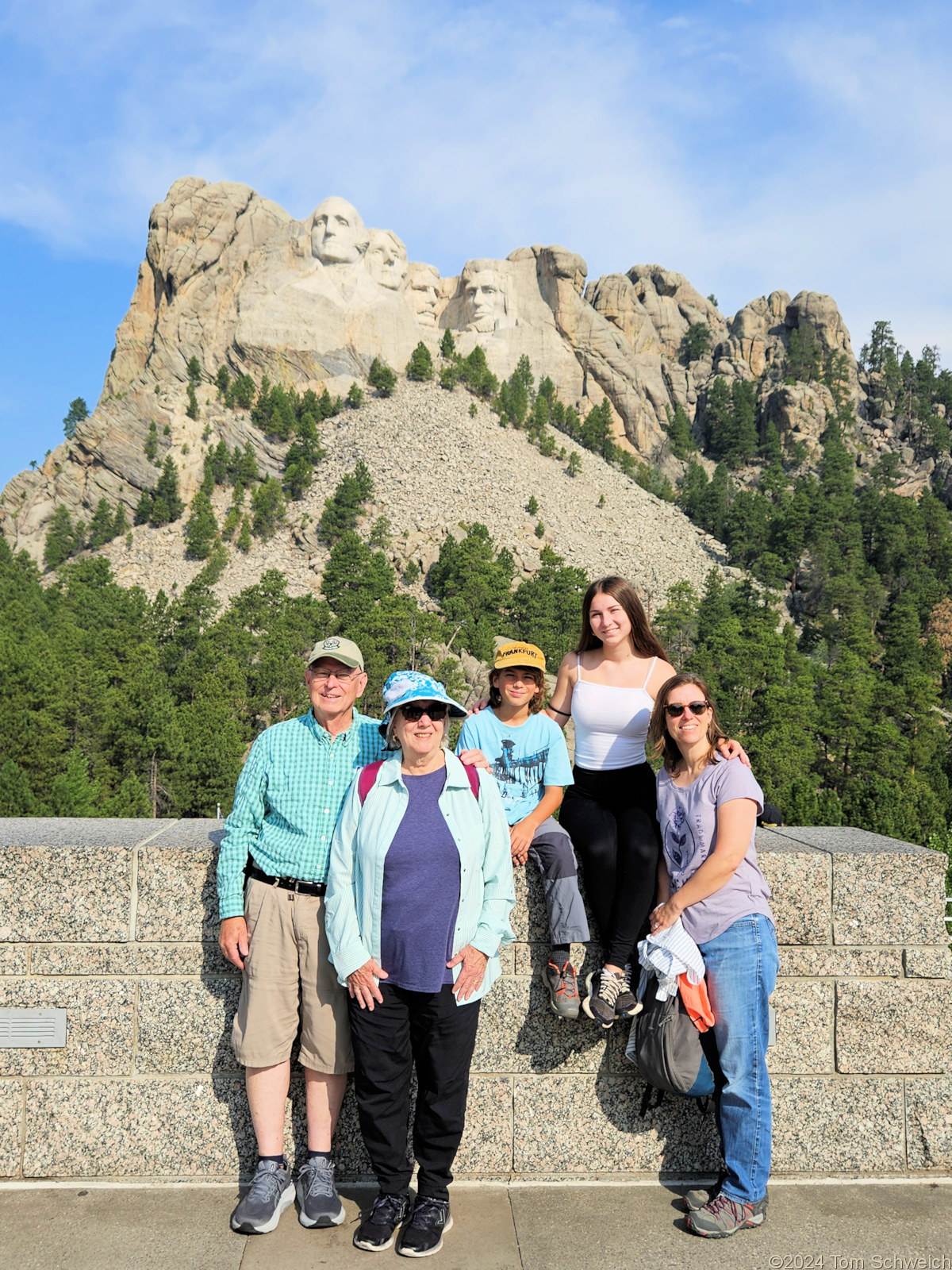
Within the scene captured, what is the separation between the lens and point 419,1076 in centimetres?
345

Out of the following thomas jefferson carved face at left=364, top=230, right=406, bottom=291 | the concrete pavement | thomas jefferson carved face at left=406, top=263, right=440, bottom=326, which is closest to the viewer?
the concrete pavement

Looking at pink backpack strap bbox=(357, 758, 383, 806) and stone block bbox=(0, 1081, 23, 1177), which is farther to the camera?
stone block bbox=(0, 1081, 23, 1177)

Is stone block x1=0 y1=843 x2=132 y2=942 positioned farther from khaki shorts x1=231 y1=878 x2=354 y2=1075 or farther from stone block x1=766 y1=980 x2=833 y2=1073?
stone block x1=766 y1=980 x2=833 y2=1073

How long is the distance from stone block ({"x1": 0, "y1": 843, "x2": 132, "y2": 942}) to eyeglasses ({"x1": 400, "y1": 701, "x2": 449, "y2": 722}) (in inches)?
54.0

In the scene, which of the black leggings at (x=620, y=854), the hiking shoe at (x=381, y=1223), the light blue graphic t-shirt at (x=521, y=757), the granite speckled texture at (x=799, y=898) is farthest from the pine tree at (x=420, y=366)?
the hiking shoe at (x=381, y=1223)

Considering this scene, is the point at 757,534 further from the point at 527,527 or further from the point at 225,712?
the point at 225,712

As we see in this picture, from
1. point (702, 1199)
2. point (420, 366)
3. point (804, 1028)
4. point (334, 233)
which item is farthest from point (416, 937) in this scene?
point (334, 233)

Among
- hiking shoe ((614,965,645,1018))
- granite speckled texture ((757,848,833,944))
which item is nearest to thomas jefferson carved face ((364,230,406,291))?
granite speckled texture ((757,848,833,944))

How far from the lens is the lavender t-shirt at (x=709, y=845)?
3541mm

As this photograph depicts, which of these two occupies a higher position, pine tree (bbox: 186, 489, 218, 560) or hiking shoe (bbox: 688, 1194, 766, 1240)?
pine tree (bbox: 186, 489, 218, 560)

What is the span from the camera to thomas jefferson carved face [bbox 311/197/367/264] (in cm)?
10900

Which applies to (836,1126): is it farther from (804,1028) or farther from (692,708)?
(692,708)

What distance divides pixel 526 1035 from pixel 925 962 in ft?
5.65

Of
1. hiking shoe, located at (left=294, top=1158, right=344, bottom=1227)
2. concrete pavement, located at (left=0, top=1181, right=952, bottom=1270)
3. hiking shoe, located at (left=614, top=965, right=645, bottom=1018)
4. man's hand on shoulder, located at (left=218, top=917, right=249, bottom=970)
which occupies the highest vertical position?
man's hand on shoulder, located at (left=218, top=917, right=249, bottom=970)
